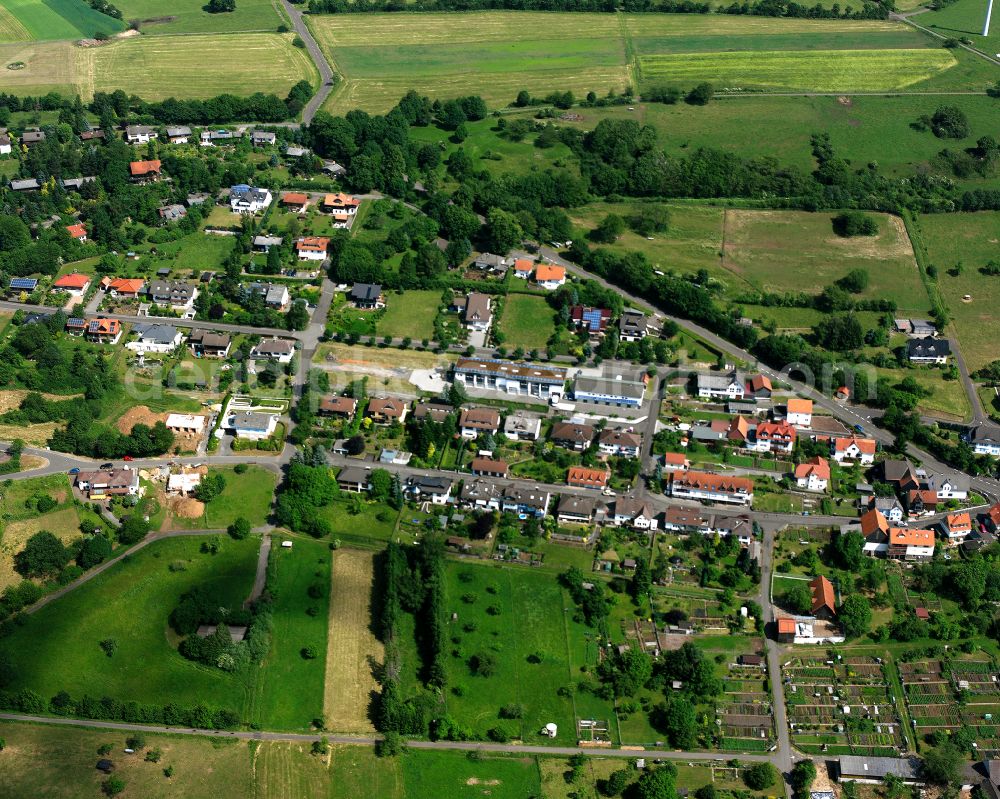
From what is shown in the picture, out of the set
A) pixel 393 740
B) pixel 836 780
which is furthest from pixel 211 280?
pixel 836 780

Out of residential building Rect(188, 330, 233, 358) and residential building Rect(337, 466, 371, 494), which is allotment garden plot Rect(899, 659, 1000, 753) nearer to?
residential building Rect(337, 466, 371, 494)

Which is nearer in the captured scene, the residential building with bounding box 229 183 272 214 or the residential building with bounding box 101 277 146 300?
the residential building with bounding box 101 277 146 300

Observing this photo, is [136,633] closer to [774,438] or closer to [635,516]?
[635,516]

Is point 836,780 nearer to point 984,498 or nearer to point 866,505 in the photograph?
point 866,505

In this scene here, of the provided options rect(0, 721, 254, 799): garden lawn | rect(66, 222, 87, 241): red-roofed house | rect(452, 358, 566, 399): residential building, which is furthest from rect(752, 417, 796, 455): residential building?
rect(66, 222, 87, 241): red-roofed house

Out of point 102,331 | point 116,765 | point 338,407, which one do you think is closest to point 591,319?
point 338,407

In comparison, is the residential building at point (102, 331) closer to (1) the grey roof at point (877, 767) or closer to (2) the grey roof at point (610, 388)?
(2) the grey roof at point (610, 388)
